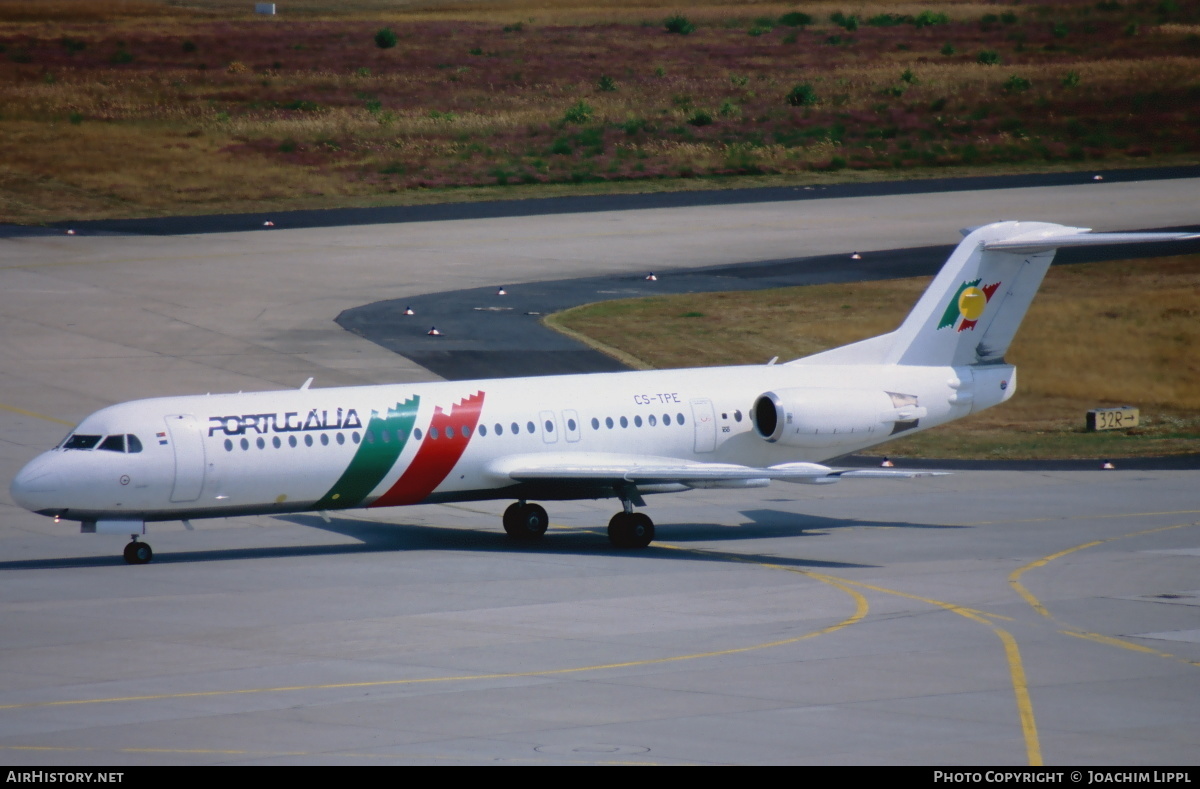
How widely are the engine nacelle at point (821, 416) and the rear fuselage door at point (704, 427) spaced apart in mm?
927

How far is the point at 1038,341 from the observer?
175 ft

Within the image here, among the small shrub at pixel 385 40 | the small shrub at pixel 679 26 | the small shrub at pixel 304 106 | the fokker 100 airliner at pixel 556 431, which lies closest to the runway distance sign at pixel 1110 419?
the fokker 100 airliner at pixel 556 431

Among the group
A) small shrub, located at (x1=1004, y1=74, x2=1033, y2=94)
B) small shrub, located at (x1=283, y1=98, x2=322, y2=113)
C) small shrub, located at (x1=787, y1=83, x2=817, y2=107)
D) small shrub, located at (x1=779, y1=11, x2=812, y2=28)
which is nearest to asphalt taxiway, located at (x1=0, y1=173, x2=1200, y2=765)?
small shrub, located at (x1=283, y1=98, x2=322, y2=113)

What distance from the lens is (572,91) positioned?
10031 centimetres

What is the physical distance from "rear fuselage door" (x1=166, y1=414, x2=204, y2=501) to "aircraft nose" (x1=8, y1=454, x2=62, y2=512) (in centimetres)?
199

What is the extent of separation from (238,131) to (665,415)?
187ft

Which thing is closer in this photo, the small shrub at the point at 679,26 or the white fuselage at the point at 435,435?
the white fuselage at the point at 435,435

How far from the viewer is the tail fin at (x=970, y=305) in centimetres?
3491

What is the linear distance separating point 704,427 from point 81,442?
1200 centimetres

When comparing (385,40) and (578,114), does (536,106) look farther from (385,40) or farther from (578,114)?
(385,40)

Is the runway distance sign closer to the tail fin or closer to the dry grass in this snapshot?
the dry grass

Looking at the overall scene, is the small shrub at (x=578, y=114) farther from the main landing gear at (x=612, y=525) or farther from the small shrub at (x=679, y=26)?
the main landing gear at (x=612, y=525)

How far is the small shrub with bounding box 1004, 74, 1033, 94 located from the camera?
98250 millimetres
